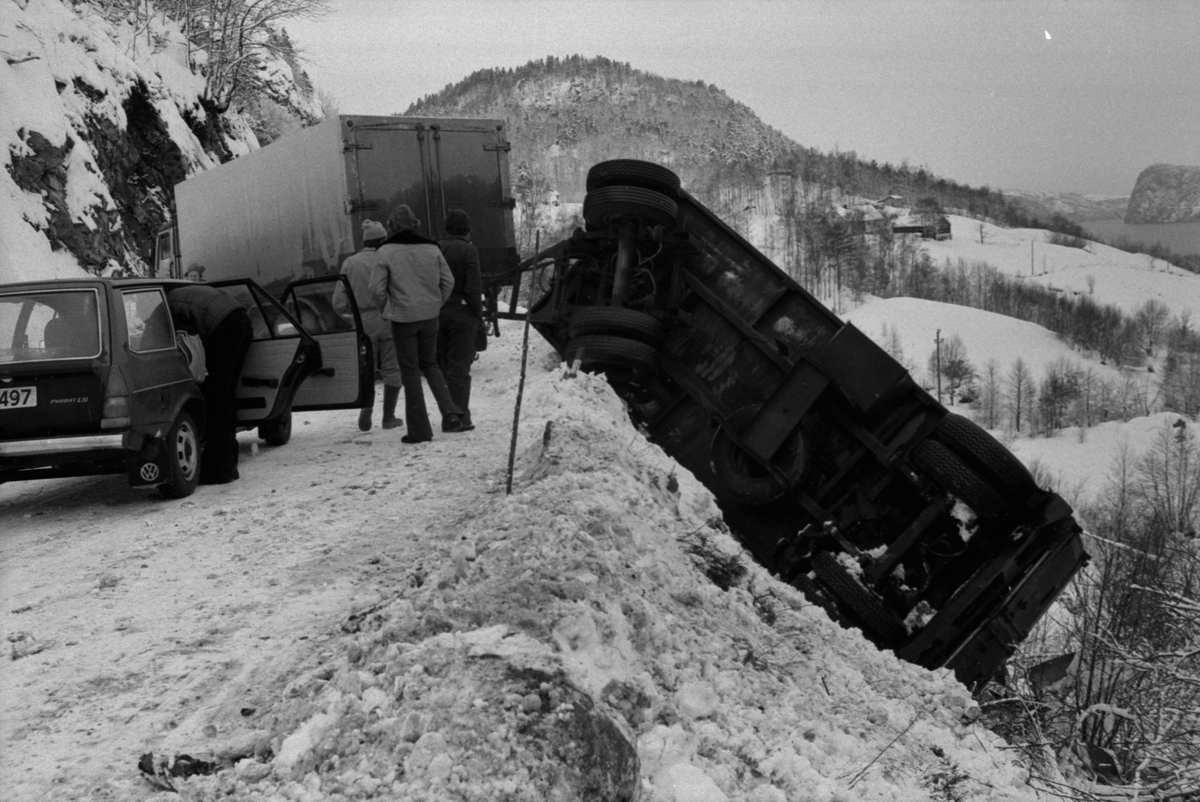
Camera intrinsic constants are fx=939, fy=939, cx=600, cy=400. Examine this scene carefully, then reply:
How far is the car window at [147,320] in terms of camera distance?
22.7ft

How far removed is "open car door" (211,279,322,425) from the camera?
837cm

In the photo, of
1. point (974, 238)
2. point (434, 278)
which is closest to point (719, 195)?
point (974, 238)

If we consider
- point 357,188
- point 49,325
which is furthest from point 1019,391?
point 49,325

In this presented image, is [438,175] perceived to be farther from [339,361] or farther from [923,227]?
[923,227]

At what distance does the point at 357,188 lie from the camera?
13.4 meters

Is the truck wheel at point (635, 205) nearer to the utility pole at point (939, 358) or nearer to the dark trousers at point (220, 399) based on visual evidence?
the dark trousers at point (220, 399)

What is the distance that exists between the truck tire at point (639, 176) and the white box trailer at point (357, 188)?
5.23 m

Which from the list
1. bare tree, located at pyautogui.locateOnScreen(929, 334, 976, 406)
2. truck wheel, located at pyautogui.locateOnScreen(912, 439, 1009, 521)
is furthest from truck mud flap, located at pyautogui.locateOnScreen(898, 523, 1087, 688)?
bare tree, located at pyautogui.locateOnScreen(929, 334, 976, 406)

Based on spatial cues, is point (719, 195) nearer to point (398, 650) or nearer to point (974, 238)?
point (974, 238)

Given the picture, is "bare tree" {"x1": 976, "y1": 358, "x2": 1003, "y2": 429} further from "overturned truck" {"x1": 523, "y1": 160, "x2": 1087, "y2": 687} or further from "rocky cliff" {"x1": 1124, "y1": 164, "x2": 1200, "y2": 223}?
"overturned truck" {"x1": 523, "y1": 160, "x2": 1087, "y2": 687}

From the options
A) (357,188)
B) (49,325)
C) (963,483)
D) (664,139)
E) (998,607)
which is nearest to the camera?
(998,607)

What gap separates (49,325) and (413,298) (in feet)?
9.10

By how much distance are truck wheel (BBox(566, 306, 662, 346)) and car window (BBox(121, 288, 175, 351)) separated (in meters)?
3.21

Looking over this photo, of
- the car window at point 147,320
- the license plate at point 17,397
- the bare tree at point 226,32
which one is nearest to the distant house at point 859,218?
the bare tree at point 226,32
